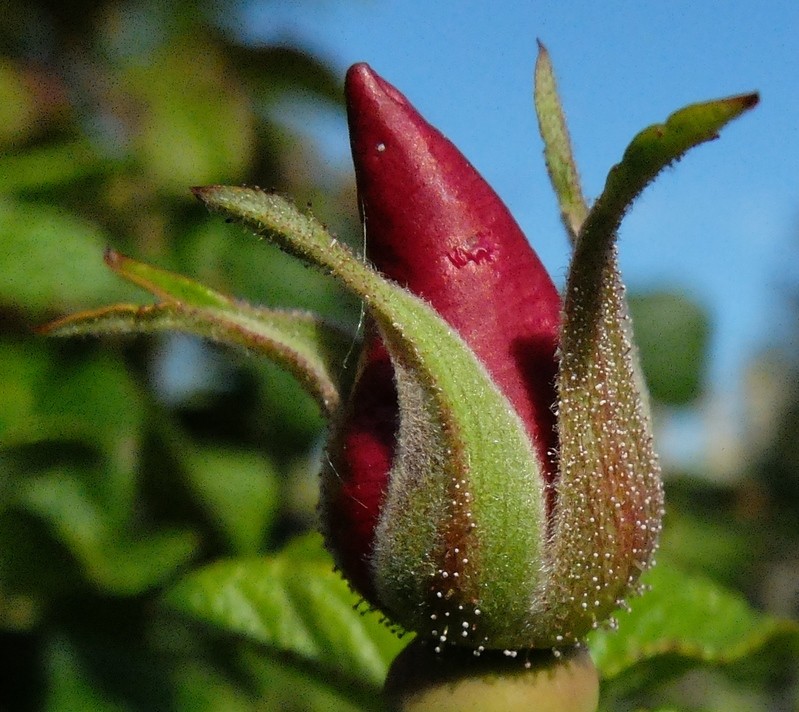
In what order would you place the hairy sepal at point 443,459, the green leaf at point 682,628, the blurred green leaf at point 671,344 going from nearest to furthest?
the hairy sepal at point 443,459
the green leaf at point 682,628
the blurred green leaf at point 671,344

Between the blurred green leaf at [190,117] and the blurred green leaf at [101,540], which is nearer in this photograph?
the blurred green leaf at [101,540]

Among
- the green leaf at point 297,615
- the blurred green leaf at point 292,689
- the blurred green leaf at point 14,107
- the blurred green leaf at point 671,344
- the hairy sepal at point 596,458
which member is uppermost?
the blurred green leaf at point 14,107

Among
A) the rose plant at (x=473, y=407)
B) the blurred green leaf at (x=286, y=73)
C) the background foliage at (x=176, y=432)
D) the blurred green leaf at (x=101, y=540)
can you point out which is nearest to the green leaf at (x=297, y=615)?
the background foliage at (x=176, y=432)

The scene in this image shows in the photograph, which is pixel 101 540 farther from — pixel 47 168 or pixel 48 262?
pixel 47 168

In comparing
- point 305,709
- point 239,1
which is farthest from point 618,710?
point 239,1

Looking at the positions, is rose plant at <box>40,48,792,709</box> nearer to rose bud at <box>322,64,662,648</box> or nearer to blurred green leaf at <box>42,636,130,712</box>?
rose bud at <box>322,64,662,648</box>

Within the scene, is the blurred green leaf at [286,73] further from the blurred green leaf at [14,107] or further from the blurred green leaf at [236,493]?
the blurred green leaf at [236,493]

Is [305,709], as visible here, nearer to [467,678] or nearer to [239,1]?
[467,678]
